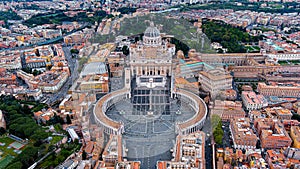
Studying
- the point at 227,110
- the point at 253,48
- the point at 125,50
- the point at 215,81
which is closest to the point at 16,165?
the point at 227,110

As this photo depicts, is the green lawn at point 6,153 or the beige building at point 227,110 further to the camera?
the beige building at point 227,110

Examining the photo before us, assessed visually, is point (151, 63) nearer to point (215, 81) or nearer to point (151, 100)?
point (151, 100)

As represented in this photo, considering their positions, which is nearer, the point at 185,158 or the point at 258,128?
the point at 185,158

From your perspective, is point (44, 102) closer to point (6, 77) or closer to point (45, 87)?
point (45, 87)

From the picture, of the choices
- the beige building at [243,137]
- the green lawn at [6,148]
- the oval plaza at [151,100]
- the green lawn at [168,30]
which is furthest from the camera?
the green lawn at [168,30]

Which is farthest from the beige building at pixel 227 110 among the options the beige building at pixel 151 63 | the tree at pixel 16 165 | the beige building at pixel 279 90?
the tree at pixel 16 165

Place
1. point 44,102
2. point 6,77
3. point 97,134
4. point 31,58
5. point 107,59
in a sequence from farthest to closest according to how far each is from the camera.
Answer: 1. point 31,58
2. point 107,59
3. point 6,77
4. point 44,102
5. point 97,134

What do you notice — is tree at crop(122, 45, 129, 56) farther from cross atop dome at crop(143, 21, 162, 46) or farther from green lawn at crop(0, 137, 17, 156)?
green lawn at crop(0, 137, 17, 156)

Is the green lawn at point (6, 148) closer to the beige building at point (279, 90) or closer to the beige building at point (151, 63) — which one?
the beige building at point (151, 63)

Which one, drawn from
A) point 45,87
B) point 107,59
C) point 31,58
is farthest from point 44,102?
point 31,58
